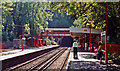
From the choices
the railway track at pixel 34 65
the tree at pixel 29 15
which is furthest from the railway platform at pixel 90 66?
the tree at pixel 29 15

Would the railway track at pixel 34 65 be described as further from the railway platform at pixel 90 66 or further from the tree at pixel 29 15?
the tree at pixel 29 15

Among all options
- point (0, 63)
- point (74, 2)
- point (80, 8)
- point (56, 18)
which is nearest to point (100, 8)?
point (80, 8)

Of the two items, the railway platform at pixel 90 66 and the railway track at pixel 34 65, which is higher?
the railway platform at pixel 90 66

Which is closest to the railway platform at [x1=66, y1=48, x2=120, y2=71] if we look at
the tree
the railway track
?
the railway track

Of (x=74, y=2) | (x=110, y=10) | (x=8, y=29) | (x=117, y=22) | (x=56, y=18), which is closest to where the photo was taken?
(x=74, y=2)

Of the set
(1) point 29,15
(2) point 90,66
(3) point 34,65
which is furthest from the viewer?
(1) point 29,15

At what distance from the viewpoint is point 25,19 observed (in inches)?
1919

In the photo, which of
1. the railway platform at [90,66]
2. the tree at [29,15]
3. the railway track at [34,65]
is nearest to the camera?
the railway platform at [90,66]

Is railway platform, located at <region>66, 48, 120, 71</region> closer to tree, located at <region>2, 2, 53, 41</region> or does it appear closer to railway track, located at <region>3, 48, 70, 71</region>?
railway track, located at <region>3, 48, 70, 71</region>

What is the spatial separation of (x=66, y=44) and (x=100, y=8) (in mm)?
61152

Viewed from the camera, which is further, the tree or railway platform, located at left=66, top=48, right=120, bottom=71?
the tree

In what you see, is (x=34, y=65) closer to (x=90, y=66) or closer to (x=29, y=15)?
(x=90, y=66)

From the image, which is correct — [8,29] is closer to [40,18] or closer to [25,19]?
[25,19]

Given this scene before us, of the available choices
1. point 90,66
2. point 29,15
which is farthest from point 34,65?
point 29,15
